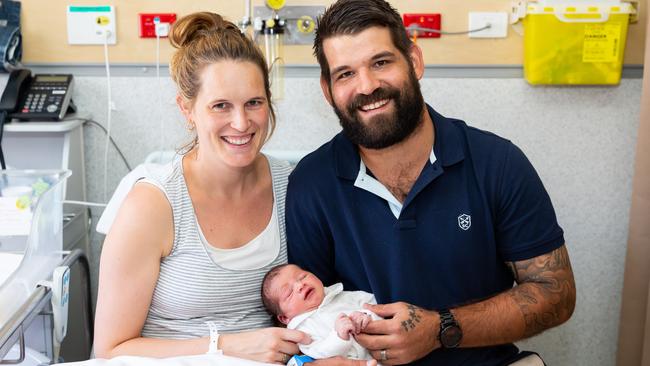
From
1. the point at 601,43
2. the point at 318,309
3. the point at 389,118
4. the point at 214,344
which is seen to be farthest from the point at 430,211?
the point at 601,43

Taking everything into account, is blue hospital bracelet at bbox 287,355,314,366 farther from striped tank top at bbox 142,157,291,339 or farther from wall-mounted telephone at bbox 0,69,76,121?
wall-mounted telephone at bbox 0,69,76,121

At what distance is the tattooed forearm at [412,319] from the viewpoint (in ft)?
5.07

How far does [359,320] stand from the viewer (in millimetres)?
1495

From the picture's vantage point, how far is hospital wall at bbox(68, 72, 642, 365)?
95.1 inches

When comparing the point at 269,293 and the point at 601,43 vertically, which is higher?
the point at 601,43

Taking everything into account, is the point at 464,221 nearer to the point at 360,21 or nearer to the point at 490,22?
the point at 360,21

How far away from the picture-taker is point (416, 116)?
1684mm

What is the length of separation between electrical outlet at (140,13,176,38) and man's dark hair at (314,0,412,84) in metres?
0.84

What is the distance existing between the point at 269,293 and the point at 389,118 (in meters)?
0.49

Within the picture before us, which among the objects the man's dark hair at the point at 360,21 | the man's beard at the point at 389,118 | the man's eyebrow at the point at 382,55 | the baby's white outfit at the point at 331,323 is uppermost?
the man's dark hair at the point at 360,21

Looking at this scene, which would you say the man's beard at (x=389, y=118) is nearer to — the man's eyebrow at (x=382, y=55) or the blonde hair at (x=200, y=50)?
the man's eyebrow at (x=382, y=55)

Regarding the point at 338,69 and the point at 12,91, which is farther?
the point at 12,91

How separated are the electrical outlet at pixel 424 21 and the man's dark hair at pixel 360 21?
67 cm

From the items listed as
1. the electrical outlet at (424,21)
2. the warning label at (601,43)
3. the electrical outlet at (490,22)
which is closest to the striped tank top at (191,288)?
the electrical outlet at (424,21)
